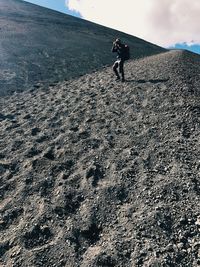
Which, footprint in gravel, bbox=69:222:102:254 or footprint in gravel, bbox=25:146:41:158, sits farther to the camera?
footprint in gravel, bbox=25:146:41:158

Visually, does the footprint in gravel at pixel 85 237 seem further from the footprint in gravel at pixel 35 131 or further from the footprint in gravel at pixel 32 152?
the footprint in gravel at pixel 35 131

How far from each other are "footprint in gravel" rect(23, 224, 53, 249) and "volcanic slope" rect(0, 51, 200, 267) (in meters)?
0.03

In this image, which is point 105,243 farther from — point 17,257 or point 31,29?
point 31,29

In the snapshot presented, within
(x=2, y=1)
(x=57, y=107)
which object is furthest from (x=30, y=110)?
(x=2, y=1)

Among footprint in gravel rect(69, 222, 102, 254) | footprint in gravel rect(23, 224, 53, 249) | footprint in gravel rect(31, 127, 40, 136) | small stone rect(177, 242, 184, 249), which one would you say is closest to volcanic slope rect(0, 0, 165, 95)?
footprint in gravel rect(31, 127, 40, 136)

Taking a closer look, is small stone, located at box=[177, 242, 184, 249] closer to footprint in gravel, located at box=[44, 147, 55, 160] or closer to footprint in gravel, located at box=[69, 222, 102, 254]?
footprint in gravel, located at box=[69, 222, 102, 254]

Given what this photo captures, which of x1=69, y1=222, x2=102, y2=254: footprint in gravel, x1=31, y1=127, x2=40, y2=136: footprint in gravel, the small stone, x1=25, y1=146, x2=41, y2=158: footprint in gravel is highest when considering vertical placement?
the small stone

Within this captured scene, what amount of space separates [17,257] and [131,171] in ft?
15.1

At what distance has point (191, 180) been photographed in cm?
1123

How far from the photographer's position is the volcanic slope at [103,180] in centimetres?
916

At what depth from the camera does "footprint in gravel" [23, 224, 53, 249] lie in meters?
9.59

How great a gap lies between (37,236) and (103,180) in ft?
9.87

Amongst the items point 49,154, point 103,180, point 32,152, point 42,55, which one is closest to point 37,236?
point 103,180

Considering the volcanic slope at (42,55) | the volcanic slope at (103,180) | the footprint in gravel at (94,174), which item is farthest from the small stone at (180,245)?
the volcanic slope at (42,55)
